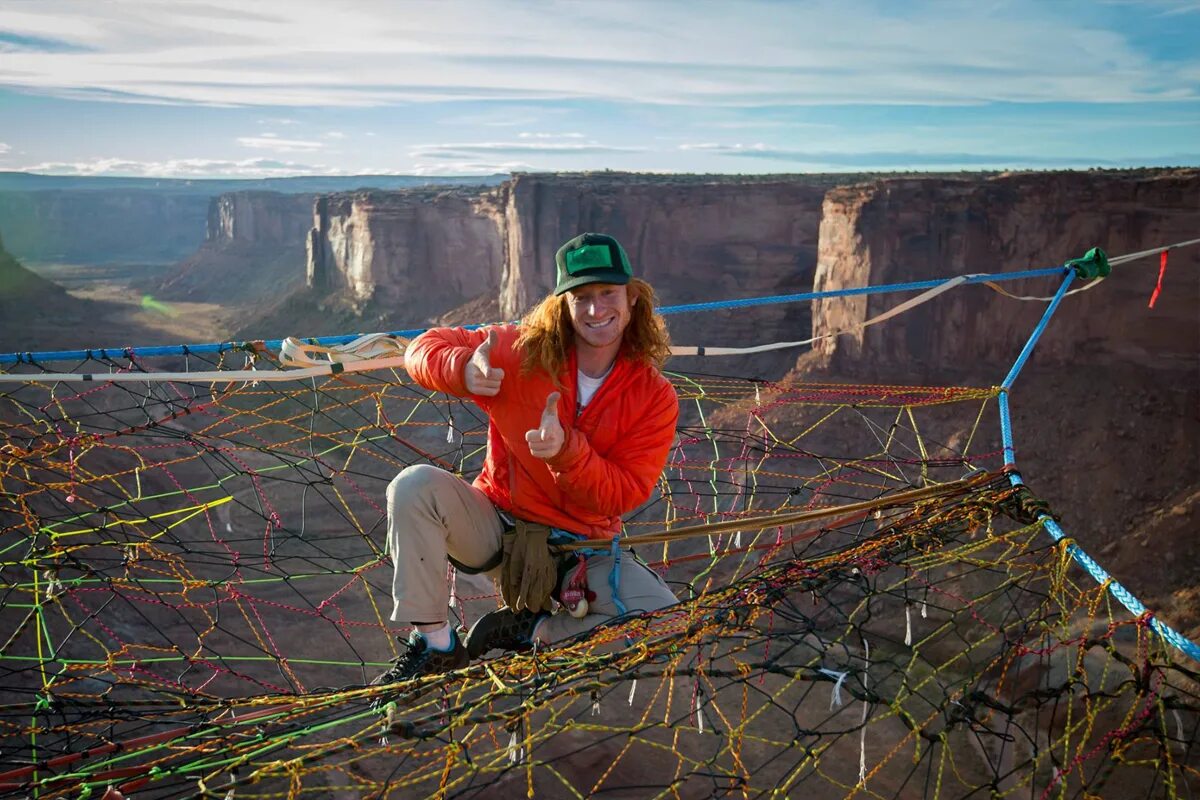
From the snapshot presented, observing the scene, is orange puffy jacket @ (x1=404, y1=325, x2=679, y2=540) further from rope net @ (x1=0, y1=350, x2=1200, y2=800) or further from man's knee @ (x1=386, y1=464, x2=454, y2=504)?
rope net @ (x1=0, y1=350, x2=1200, y2=800)

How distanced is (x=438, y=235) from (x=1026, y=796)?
28.8 m

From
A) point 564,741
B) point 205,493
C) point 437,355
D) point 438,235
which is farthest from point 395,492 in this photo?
point 438,235

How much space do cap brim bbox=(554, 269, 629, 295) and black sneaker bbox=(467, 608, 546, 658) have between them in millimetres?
1505

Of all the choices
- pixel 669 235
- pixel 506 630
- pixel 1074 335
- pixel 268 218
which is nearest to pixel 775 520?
pixel 506 630

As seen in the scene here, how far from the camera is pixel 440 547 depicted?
12.9 feet

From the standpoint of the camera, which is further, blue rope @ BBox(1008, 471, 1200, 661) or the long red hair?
the long red hair

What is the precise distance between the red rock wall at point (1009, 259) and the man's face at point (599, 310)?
40.6ft

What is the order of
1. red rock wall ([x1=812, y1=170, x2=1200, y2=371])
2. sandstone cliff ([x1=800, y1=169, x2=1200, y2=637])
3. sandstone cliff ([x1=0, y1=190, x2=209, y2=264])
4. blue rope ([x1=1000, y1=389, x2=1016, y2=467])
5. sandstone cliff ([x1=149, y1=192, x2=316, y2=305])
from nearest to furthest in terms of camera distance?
1. blue rope ([x1=1000, y1=389, x2=1016, y2=467])
2. sandstone cliff ([x1=800, y1=169, x2=1200, y2=637])
3. red rock wall ([x1=812, y1=170, x2=1200, y2=371])
4. sandstone cliff ([x1=149, y1=192, x2=316, y2=305])
5. sandstone cliff ([x1=0, y1=190, x2=209, y2=264])

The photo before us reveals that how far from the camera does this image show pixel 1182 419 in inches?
527

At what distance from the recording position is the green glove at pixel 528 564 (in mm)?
4168

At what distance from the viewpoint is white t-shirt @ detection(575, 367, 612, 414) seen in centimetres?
411

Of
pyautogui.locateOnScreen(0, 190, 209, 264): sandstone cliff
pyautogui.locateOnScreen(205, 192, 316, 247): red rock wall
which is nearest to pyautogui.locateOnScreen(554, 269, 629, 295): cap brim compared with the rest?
pyautogui.locateOnScreen(205, 192, 316, 247): red rock wall

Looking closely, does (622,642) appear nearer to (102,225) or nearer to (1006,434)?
(1006,434)

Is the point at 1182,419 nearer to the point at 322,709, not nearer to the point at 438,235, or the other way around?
the point at 322,709
